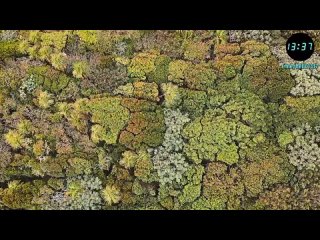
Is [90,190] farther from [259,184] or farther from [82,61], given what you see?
[259,184]

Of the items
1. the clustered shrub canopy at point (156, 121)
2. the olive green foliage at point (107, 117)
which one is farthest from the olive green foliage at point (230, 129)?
the olive green foliage at point (107, 117)

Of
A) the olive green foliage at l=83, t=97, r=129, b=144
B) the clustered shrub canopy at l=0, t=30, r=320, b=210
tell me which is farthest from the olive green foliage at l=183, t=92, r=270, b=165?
the olive green foliage at l=83, t=97, r=129, b=144

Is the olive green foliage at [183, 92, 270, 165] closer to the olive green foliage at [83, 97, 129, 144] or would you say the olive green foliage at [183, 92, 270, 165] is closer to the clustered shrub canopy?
the clustered shrub canopy

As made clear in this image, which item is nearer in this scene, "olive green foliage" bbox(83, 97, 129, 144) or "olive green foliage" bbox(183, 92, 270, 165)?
"olive green foliage" bbox(183, 92, 270, 165)
